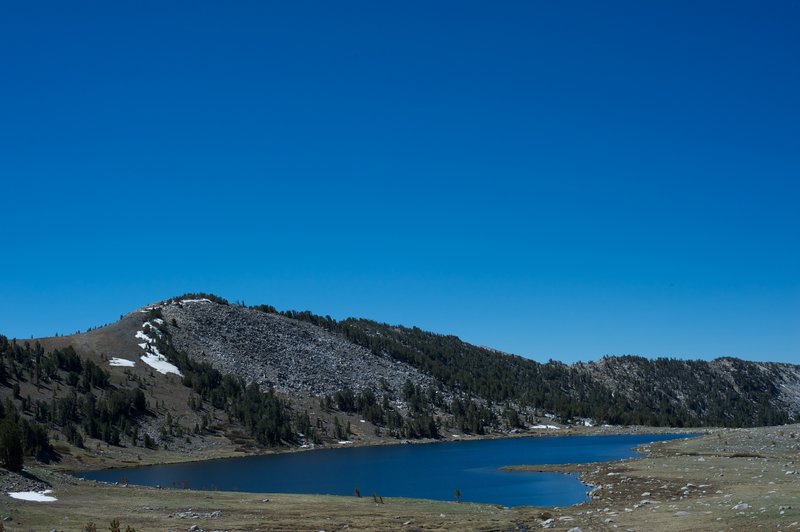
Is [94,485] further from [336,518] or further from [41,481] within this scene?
[336,518]

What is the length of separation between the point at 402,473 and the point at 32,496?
4674 cm

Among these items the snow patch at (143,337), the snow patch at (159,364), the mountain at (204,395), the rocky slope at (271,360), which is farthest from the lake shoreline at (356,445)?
the snow patch at (143,337)

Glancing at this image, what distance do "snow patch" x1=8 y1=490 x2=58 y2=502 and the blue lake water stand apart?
20391 mm

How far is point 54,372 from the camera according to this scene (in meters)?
138

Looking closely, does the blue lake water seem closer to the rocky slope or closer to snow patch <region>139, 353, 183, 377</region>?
the rocky slope

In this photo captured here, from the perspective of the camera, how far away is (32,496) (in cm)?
4747

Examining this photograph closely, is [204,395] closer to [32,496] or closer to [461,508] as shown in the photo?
[32,496]

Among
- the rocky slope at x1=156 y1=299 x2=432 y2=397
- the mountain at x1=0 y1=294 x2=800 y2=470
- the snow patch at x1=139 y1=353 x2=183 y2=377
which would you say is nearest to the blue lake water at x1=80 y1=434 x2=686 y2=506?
the mountain at x1=0 y1=294 x2=800 y2=470

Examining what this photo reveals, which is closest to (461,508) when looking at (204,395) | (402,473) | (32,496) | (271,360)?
(32,496)

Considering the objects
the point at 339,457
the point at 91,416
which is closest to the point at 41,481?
the point at 339,457

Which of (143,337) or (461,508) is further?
(143,337)

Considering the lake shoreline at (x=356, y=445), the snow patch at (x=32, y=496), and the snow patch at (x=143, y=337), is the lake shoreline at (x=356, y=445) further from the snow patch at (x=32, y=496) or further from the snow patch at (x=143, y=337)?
the snow patch at (x=143, y=337)

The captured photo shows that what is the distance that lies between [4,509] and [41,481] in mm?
13960

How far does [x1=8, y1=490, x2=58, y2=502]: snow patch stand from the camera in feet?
151
